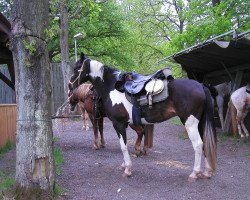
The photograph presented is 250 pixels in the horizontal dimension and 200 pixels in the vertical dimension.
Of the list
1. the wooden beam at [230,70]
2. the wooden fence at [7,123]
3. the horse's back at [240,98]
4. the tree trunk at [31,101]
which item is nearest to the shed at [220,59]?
the wooden beam at [230,70]

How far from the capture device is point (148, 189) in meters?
5.39

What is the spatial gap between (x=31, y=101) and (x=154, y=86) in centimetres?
213

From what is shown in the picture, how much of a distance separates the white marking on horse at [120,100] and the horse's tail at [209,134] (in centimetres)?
134

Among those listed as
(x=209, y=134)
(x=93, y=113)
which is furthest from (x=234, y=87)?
(x=209, y=134)

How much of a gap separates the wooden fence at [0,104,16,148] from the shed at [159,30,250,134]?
5.30m

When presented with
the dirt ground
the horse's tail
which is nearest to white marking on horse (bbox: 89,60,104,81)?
the dirt ground

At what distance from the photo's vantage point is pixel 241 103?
10125 mm

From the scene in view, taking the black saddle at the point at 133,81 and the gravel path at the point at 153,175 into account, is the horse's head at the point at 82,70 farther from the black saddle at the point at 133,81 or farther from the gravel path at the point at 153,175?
the gravel path at the point at 153,175

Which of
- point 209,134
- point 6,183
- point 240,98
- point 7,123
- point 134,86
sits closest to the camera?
point 6,183

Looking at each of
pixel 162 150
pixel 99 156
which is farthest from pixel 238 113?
pixel 99 156

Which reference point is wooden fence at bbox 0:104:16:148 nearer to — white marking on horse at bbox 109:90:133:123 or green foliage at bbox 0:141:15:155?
green foliage at bbox 0:141:15:155

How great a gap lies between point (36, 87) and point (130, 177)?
95.5 inches

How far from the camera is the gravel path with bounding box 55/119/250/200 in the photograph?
5129 millimetres

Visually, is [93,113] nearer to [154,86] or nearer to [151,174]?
[151,174]
